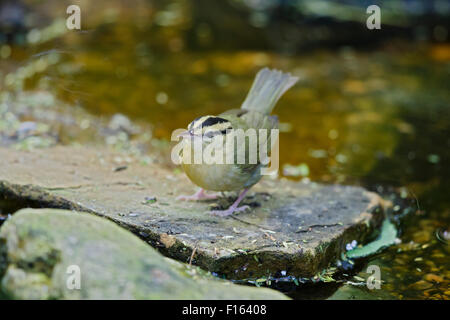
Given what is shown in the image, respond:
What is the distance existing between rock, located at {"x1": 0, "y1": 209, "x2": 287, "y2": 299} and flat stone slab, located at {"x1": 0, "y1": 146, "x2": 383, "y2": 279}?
2.54 ft

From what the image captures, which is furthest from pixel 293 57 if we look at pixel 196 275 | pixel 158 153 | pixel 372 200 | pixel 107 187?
pixel 196 275

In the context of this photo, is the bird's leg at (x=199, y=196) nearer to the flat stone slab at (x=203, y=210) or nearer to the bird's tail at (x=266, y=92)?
the flat stone slab at (x=203, y=210)

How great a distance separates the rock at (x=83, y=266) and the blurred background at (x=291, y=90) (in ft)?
5.22

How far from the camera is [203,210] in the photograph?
5402 millimetres

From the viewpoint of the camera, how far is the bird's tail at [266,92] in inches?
242

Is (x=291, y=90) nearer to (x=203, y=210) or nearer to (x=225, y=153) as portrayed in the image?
(x=203, y=210)

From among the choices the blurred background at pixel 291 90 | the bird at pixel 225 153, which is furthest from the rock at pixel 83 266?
the blurred background at pixel 291 90

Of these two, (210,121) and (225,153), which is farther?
(225,153)

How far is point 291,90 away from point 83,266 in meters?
7.21

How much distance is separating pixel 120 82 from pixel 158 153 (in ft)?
9.70

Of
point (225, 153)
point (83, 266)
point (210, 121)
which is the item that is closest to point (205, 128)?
point (210, 121)

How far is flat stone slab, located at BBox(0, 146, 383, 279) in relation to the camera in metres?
4.65

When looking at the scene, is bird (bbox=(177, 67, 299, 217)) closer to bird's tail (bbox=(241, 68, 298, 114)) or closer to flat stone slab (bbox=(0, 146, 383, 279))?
bird's tail (bbox=(241, 68, 298, 114))

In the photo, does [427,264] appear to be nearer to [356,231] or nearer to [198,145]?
[356,231]
